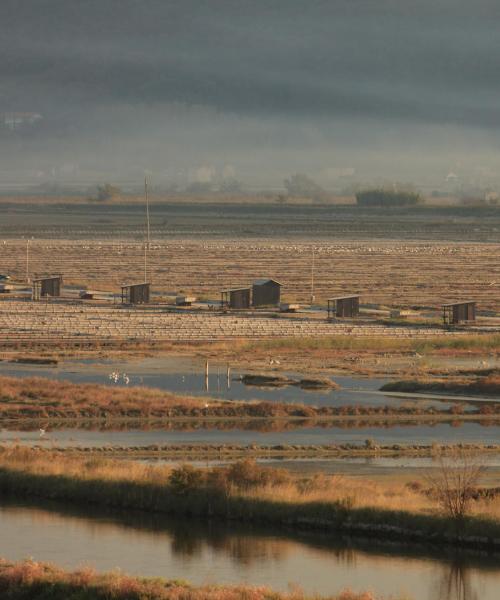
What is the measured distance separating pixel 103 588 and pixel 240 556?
179 inches

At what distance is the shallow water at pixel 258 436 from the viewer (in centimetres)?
3597

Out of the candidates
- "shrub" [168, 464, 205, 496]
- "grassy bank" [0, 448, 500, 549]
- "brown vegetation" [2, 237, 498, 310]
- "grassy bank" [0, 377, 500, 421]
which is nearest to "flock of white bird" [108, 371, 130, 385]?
"grassy bank" [0, 377, 500, 421]

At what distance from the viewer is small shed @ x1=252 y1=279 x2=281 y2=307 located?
231 feet

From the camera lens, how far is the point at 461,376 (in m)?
47.4

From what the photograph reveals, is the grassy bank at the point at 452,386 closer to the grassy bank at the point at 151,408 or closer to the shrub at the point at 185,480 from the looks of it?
the grassy bank at the point at 151,408

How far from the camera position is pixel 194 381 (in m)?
46.3

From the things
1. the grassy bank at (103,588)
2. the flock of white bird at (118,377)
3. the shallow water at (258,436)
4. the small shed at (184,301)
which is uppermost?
the grassy bank at (103,588)

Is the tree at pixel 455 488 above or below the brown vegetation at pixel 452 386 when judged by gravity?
above

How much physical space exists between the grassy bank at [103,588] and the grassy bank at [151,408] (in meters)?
17.0

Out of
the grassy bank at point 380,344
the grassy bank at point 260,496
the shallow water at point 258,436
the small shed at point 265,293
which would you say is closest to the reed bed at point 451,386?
the shallow water at point 258,436

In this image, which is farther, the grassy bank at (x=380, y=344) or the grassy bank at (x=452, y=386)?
the grassy bank at (x=380, y=344)

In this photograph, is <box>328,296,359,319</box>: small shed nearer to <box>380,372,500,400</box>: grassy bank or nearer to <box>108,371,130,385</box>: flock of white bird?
<box>108,371,130,385</box>: flock of white bird

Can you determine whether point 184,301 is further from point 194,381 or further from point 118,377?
point 194,381

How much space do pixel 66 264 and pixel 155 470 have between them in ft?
256
